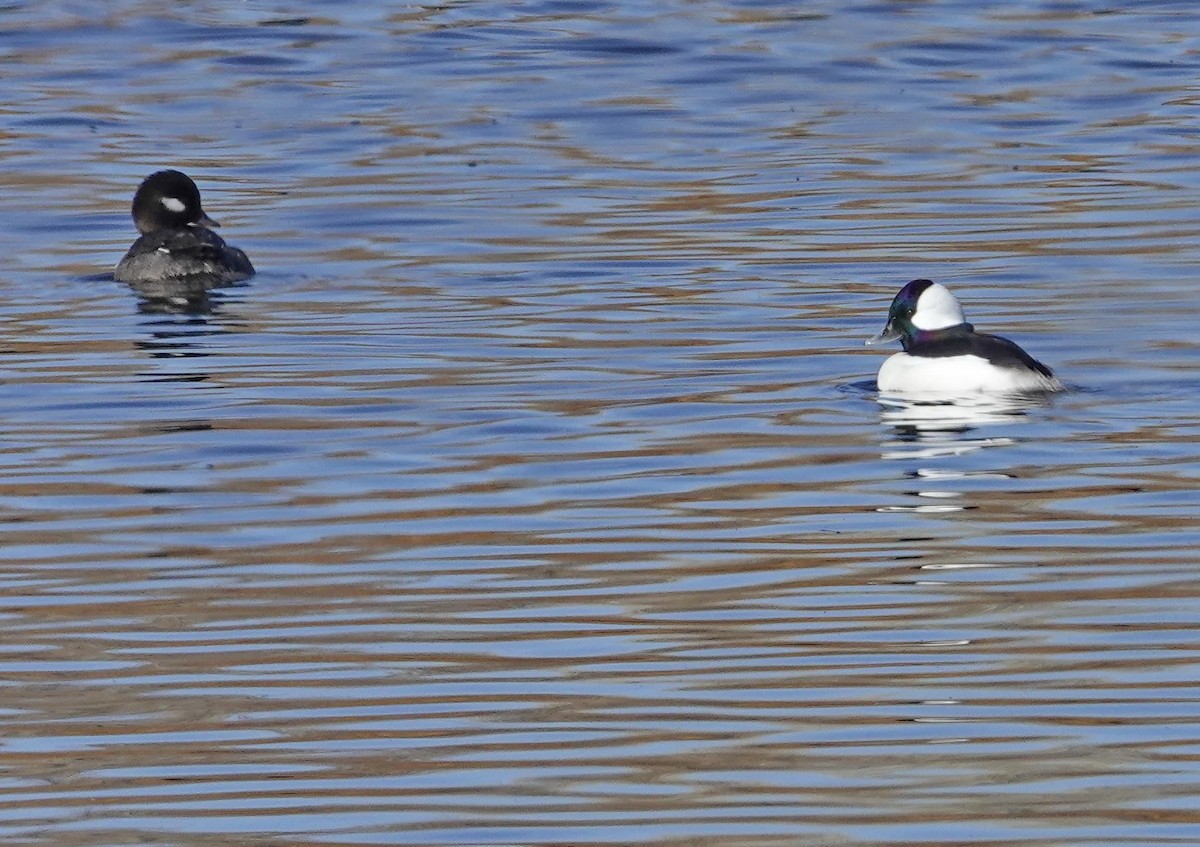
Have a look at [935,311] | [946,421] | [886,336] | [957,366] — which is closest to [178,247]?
[886,336]

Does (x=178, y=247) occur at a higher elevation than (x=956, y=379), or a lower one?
higher

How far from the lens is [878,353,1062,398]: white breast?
11.1 metres

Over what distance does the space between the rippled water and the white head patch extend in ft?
1.42

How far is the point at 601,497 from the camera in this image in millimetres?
9172

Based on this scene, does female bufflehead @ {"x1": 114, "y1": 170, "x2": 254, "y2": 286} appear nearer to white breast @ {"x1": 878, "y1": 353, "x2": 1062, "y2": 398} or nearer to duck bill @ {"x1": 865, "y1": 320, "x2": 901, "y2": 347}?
duck bill @ {"x1": 865, "y1": 320, "x2": 901, "y2": 347}

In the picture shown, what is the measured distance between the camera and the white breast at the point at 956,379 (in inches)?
437

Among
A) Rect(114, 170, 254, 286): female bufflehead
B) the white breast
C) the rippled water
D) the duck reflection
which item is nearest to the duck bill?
the rippled water

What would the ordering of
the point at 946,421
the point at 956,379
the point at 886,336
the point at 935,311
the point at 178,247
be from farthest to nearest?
the point at 178,247, the point at 886,336, the point at 935,311, the point at 956,379, the point at 946,421

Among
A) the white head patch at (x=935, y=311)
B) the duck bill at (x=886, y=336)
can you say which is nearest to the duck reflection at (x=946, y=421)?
the white head patch at (x=935, y=311)

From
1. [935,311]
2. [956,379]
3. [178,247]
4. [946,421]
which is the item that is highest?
[178,247]

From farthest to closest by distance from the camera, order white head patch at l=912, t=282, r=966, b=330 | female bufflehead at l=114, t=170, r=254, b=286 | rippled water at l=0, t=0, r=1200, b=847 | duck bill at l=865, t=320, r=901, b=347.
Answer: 1. female bufflehead at l=114, t=170, r=254, b=286
2. duck bill at l=865, t=320, r=901, b=347
3. white head patch at l=912, t=282, r=966, b=330
4. rippled water at l=0, t=0, r=1200, b=847

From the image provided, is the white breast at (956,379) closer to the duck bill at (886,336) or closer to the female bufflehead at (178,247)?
the duck bill at (886,336)

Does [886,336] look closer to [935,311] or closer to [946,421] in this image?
[935,311]

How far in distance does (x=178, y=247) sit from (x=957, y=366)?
585cm
